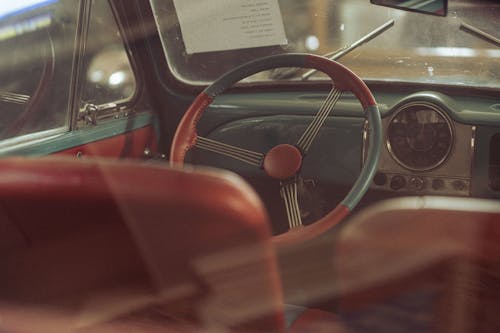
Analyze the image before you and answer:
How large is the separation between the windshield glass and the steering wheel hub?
659 millimetres

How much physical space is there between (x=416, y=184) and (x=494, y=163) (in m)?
0.25

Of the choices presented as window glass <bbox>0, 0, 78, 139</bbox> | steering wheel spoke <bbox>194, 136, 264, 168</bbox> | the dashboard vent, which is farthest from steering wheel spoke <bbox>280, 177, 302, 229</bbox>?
window glass <bbox>0, 0, 78, 139</bbox>

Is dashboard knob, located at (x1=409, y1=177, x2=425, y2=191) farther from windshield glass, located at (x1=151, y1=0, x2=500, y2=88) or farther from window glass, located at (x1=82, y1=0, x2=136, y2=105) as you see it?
window glass, located at (x1=82, y1=0, x2=136, y2=105)

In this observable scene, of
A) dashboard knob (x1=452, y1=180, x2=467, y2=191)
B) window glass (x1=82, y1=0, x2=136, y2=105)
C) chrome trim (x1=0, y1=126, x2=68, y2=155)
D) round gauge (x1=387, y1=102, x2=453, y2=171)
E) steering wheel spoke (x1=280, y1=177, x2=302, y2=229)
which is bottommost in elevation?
dashboard knob (x1=452, y1=180, x2=467, y2=191)

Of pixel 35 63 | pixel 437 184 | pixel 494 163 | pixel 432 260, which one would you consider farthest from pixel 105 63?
pixel 432 260

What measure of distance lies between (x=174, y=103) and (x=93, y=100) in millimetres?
439

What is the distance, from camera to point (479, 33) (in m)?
1.97

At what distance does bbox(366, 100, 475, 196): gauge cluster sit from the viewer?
6.17 ft

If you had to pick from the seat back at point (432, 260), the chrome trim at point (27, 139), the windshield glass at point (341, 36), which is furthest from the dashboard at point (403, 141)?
the seat back at point (432, 260)

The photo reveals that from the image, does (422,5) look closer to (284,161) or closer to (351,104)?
(351,104)

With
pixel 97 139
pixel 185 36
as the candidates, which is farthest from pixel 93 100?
pixel 185 36

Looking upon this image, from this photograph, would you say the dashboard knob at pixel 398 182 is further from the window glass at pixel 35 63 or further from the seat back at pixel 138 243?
the seat back at pixel 138 243

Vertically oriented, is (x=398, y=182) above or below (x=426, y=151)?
below

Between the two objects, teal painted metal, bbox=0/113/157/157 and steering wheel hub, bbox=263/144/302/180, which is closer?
steering wheel hub, bbox=263/144/302/180
